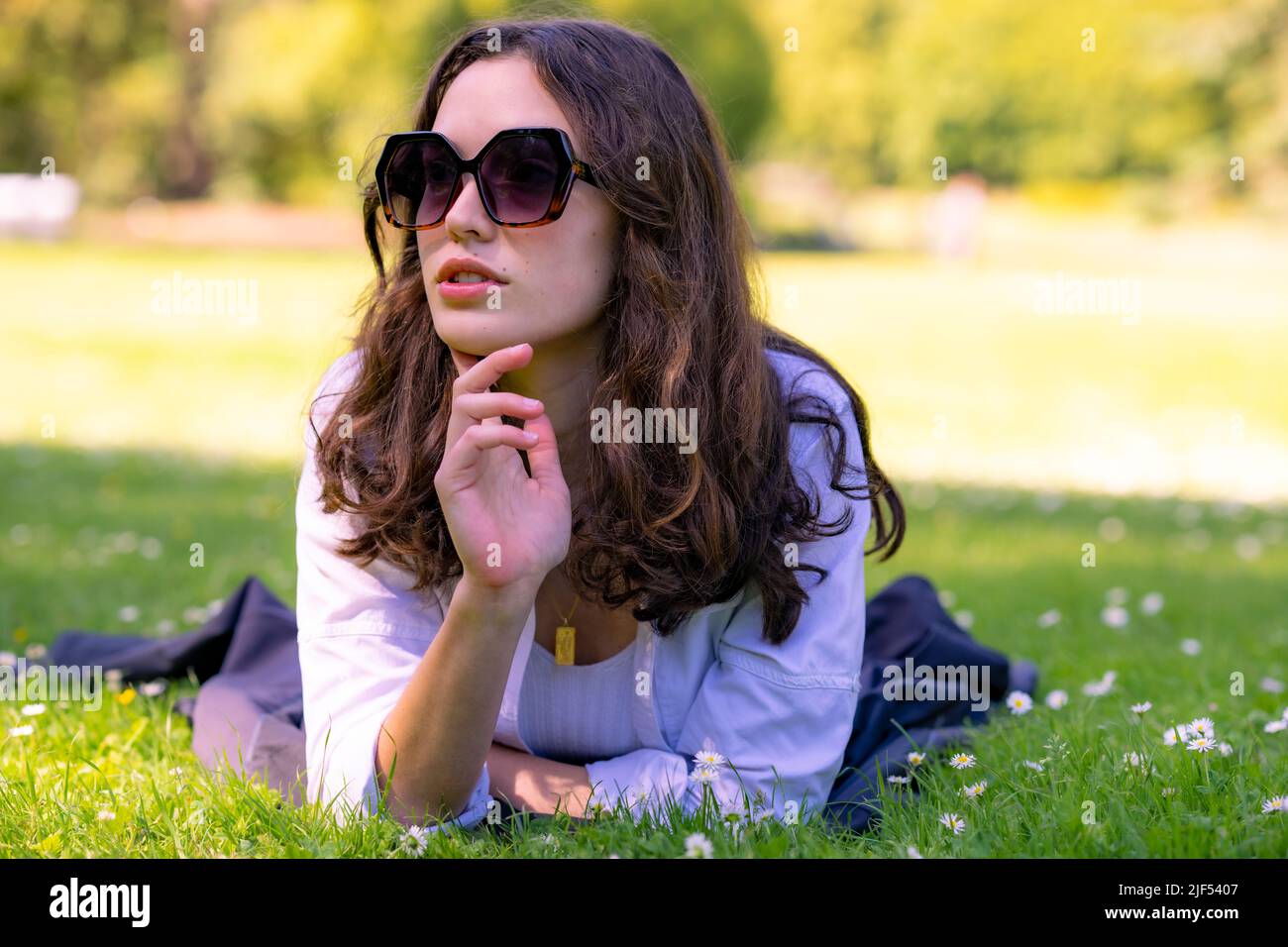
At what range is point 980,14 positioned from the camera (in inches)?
1880

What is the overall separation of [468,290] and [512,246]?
4.6 inches

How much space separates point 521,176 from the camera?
256 centimetres

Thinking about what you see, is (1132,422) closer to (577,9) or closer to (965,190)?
(577,9)

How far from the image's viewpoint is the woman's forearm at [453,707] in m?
2.44

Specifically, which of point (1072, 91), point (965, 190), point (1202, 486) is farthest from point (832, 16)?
point (1202, 486)

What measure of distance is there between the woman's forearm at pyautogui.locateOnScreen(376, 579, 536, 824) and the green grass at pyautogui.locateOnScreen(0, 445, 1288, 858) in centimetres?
8

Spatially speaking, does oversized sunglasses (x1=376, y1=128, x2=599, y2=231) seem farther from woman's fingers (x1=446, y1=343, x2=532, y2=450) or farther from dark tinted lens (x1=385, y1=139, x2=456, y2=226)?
woman's fingers (x1=446, y1=343, x2=532, y2=450)

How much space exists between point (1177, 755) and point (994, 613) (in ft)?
8.11

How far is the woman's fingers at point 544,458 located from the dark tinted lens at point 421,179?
0.45 m

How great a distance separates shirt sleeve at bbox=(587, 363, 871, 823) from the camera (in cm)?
272

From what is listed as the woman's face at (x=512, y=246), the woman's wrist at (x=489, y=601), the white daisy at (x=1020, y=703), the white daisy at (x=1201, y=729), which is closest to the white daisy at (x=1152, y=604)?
the white daisy at (x=1020, y=703)

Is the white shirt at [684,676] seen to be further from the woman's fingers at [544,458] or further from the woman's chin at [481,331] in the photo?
the woman's chin at [481,331]

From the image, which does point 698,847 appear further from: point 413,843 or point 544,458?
point 544,458

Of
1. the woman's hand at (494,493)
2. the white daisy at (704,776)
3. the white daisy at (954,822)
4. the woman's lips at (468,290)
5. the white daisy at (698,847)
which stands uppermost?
the woman's lips at (468,290)
